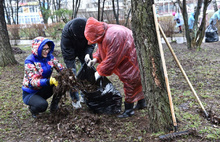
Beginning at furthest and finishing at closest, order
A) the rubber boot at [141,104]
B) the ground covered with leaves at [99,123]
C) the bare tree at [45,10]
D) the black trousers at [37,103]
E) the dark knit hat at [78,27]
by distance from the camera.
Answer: the bare tree at [45,10]
the dark knit hat at [78,27]
the rubber boot at [141,104]
the black trousers at [37,103]
the ground covered with leaves at [99,123]

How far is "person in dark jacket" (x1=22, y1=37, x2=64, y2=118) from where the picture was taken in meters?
2.90

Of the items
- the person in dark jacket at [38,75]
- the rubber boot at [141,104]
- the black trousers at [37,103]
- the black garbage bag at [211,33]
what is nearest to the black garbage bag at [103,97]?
the rubber boot at [141,104]

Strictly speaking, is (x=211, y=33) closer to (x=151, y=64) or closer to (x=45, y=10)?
(x=45, y=10)

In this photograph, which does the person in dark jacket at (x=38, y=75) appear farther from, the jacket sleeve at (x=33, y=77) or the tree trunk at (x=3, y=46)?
the tree trunk at (x=3, y=46)

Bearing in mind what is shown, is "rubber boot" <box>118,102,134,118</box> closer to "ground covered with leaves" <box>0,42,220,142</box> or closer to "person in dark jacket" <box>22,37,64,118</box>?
"ground covered with leaves" <box>0,42,220,142</box>

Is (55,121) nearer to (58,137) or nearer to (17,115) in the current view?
(58,137)

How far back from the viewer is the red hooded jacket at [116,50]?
2.70 meters

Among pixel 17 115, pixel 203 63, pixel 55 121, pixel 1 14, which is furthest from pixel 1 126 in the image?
pixel 203 63

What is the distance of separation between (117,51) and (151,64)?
0.59 m

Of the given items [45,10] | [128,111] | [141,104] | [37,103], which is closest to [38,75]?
[37,103]

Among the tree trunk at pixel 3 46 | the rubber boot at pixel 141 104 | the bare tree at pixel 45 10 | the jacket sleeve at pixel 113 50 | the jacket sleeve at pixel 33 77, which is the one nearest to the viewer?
the jacket sleeve at pixel 113 50

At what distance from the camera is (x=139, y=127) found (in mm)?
2727

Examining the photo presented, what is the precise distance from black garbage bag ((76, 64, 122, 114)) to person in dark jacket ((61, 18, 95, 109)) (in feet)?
1.27

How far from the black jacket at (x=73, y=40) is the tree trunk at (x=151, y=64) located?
1461 millimetres
